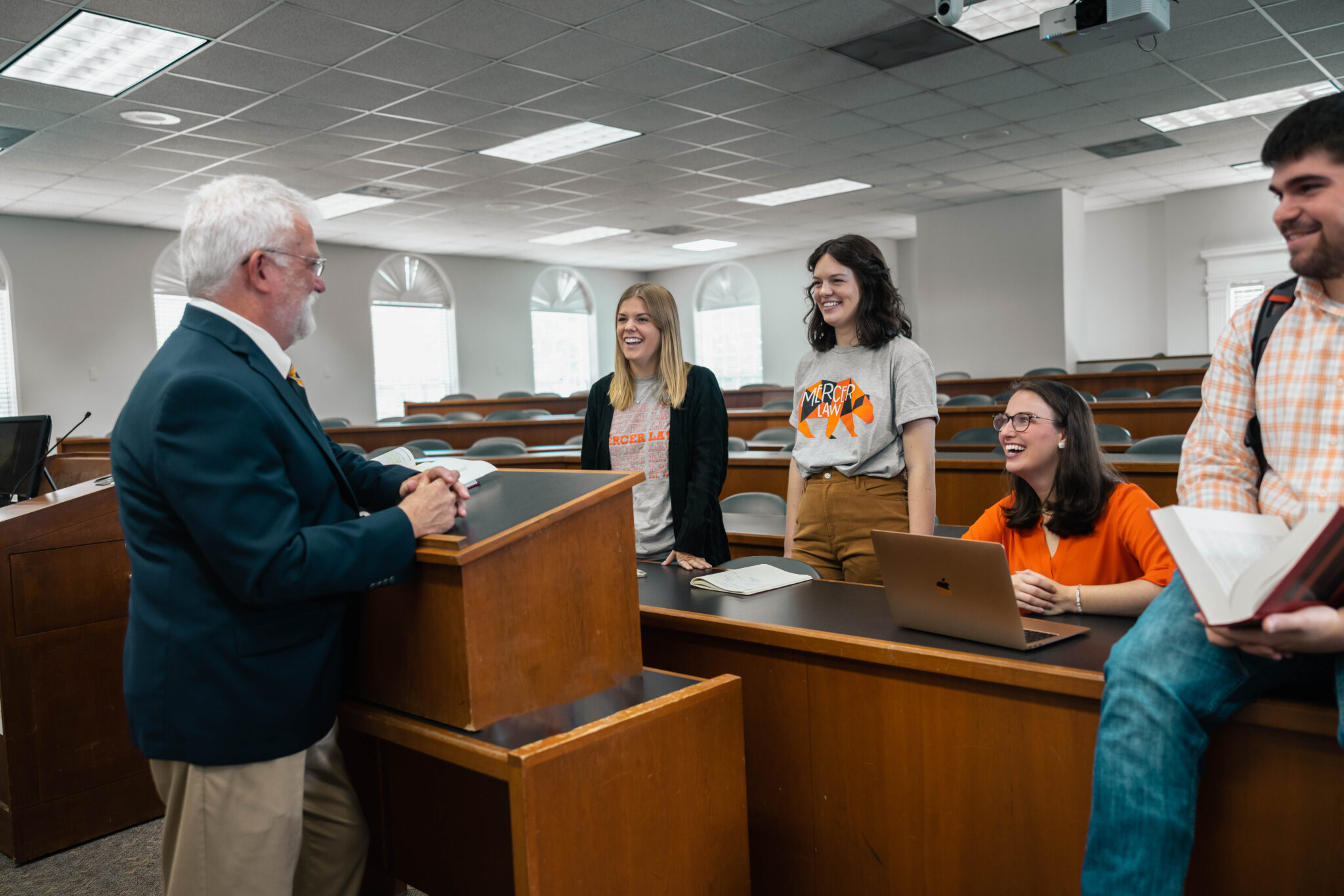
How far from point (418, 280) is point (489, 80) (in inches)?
294

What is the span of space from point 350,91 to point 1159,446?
16.5 feet

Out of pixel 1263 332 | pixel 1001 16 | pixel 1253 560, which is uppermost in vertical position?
pixel 1001 16

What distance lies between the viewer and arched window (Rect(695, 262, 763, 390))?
15227 millimetres

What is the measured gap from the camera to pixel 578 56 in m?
5.38

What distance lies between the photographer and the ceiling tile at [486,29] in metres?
4.66

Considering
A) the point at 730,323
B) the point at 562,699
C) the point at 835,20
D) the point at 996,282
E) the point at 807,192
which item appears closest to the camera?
the point at 562,699

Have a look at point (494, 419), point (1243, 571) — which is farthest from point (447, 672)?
point (494, 419)

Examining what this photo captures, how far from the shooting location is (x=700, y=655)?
79.5 inches

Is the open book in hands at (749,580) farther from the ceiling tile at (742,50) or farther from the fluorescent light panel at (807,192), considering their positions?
the fluorescent light panel at (807,192)

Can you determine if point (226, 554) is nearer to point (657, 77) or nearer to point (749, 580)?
point (749, 580)

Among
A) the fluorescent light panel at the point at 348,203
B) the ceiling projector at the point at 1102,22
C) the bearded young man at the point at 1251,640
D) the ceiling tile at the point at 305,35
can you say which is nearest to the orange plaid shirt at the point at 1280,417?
the bearded young man at the point at 1251,640

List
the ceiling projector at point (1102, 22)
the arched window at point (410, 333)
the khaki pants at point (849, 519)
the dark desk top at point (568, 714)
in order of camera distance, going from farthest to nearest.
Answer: the arched window at point (410, 333) < the ceiling projector at point (1102, 22) < the khaki pants at point (849, 519) < the dark desk top at point (568, 714)

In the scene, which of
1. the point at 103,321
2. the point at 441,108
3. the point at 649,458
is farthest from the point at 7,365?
the point at 649,458

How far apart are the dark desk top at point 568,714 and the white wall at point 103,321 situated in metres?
8.47
